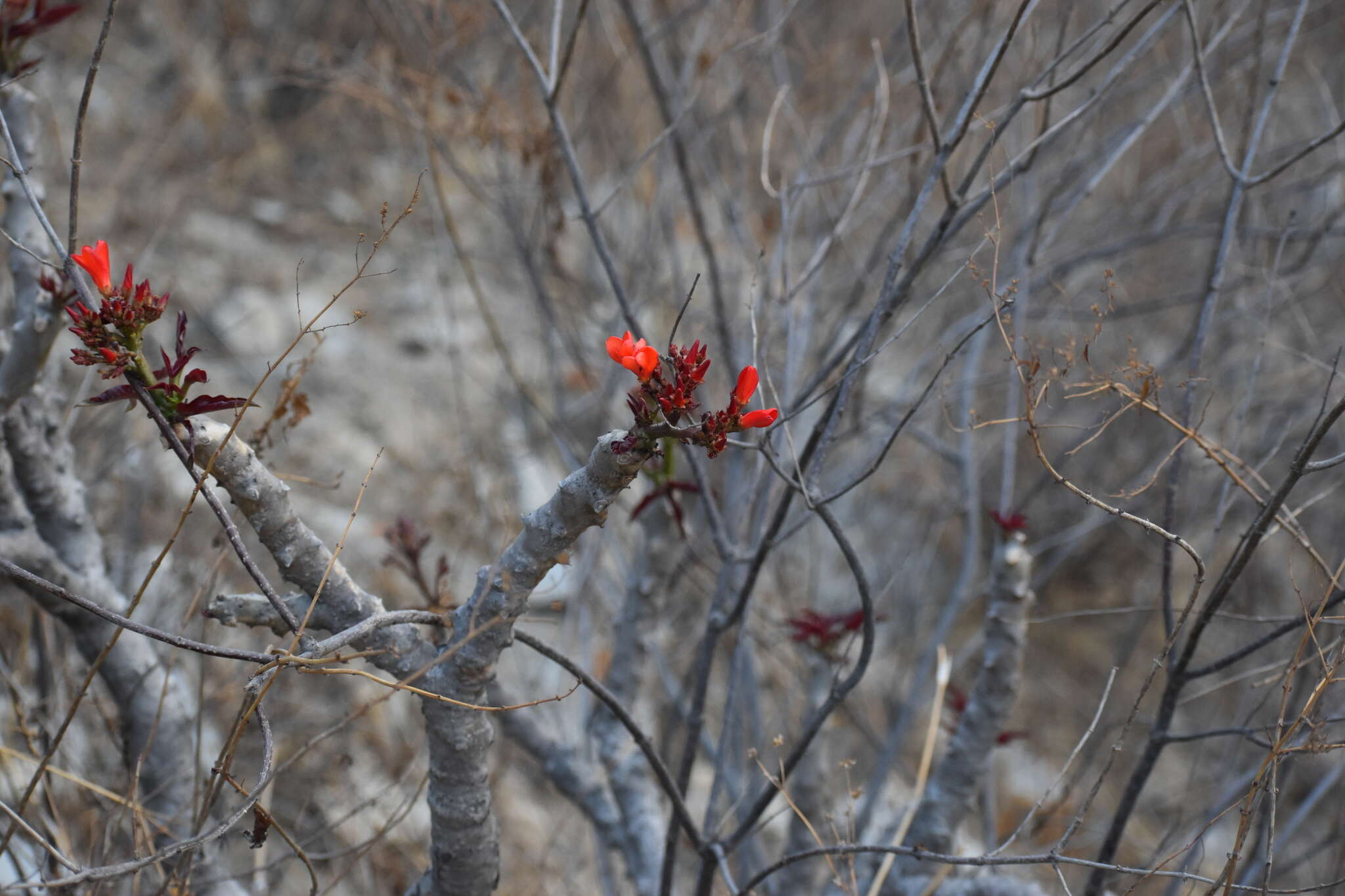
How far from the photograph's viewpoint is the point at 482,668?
115 cm

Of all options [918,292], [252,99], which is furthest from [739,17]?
[252,99]

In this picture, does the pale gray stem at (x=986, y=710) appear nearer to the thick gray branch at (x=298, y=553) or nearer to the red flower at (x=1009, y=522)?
the red flower at (x=1009, y=522)

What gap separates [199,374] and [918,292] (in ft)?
10.8

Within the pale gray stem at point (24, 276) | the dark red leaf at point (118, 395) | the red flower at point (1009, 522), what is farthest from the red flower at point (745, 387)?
the pale gray stem at point (24, 276)

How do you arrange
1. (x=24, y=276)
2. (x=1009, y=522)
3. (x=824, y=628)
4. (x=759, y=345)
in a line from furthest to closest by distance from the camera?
(x=759, y=345) → (x=824, y=628) → (x=1009, y=522) → (x=24, y=276)

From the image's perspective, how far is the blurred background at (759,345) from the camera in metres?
1.83

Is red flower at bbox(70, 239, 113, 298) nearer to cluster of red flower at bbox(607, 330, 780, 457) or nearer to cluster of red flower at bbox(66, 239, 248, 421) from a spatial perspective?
cluster of red flower at bbox(66, 239, 248, 421)

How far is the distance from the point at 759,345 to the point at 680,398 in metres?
0.99

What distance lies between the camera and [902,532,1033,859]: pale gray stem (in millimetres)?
1568

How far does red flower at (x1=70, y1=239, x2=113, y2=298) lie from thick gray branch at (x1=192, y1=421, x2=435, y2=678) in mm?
167

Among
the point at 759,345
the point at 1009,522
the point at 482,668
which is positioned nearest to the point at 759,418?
the point at 482,668

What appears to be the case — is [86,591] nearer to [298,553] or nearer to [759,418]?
[298,553]

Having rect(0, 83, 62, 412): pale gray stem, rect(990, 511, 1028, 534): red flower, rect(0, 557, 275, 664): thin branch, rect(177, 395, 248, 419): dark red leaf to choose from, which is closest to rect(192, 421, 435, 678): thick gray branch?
rect(177, 395, 248, 419): dark red leaf

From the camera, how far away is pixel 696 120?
9.25 ft
